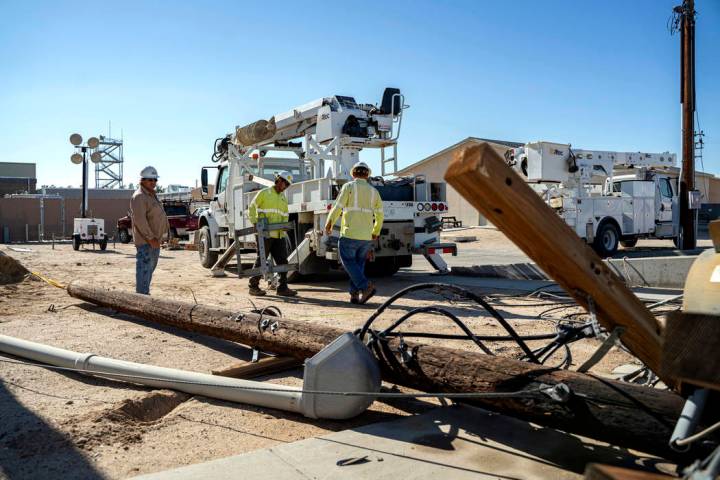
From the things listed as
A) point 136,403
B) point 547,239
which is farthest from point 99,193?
point 547,239

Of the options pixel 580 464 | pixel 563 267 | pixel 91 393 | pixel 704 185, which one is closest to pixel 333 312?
pixel 91 393

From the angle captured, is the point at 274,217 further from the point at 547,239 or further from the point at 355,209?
the point at 547,239

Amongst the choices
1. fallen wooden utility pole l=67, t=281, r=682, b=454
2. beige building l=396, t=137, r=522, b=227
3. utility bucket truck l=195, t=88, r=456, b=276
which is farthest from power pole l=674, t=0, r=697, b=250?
fallen wooden utility pole l=67, t=281, r=682, b=454

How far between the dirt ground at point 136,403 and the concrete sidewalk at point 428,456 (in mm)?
Result: 263

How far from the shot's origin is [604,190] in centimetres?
1838

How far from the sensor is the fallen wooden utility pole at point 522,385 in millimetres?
2676

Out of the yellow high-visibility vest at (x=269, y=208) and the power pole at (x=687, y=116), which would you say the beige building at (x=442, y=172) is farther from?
the yellow high-visibility vest at (x=269, y=208)

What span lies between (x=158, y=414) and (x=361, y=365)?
4.53 feet

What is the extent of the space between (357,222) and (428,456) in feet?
17.1

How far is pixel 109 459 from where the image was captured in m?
3.05

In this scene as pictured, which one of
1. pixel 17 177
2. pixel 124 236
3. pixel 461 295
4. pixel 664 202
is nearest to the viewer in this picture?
pixel 461 295

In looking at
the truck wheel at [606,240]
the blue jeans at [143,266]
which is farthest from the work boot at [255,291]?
the truck wheel at [606,240]

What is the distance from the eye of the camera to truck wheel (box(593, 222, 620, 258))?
56.4ft

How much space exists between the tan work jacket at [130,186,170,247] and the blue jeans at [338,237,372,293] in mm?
2337
